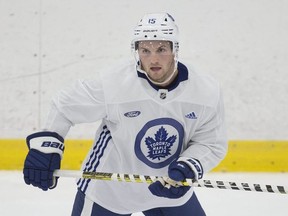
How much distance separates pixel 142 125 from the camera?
75.9 inches

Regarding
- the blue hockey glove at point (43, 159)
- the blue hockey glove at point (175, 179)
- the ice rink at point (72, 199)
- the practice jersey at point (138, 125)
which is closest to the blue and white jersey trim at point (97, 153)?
the practice jersey at point (138, 125)

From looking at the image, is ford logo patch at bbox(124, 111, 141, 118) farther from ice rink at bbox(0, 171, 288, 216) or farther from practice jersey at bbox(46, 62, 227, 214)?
ice rink at bbox(0, 171, 288, 216)

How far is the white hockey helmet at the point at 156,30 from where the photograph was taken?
6.15 feet

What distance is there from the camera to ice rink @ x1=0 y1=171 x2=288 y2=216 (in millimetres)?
3033

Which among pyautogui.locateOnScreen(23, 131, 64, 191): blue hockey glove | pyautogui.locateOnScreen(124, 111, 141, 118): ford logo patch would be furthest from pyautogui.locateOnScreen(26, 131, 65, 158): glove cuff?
pyautogui.locateOnScreen(124, 111, 141, 118): ford logo patch

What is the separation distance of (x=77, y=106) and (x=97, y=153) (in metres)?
0.21

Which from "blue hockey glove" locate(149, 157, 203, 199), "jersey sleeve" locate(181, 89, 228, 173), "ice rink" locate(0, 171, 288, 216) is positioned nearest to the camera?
"blue hockey glove" locate(149, 157, 203, 199)

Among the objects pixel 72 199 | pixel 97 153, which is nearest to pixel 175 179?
pixel 97 153

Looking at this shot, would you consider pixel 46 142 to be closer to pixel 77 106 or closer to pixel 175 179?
pixel 77 106

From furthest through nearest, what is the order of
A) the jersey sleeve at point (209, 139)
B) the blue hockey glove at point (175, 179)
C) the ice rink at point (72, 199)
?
the ice rink at point (72, 199) < the jersey sleeve at point (209, 139) < the blue hockey glove at point (175, 179)

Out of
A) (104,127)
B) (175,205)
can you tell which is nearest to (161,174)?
(175,205)

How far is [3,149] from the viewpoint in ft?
13.0

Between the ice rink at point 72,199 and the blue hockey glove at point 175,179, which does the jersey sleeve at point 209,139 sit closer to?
the blue hockey glove at point 175,179

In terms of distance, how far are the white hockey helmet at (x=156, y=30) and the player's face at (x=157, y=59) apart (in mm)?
23
